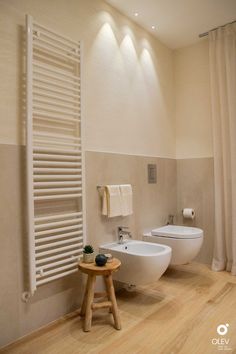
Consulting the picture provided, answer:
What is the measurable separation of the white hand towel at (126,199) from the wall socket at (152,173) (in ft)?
1.67

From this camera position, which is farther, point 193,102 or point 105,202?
point 193,102

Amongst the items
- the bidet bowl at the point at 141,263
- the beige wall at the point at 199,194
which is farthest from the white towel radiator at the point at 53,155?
the beige wall at the point at 199,194

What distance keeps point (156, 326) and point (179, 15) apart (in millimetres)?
2813

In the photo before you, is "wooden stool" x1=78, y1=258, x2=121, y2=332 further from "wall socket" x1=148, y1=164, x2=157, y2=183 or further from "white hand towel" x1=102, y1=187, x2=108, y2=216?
"wall socket" x1=148, y1=164, x2=157, y2=183

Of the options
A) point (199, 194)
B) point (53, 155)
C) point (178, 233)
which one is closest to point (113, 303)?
point (178, 233)

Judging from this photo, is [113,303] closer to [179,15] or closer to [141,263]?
[141,263]

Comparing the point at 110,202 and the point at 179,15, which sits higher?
the point at 179,15

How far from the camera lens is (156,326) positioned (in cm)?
183

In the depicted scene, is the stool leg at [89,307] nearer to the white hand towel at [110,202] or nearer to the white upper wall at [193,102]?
the white hand towel at [110,202]

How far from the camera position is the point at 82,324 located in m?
1.87

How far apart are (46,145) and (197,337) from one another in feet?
5.36

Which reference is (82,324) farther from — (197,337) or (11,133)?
(11,133)

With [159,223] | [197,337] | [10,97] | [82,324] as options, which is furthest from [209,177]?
[10,97]

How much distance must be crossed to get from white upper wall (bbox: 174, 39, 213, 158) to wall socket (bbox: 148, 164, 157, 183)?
1.93 feet
